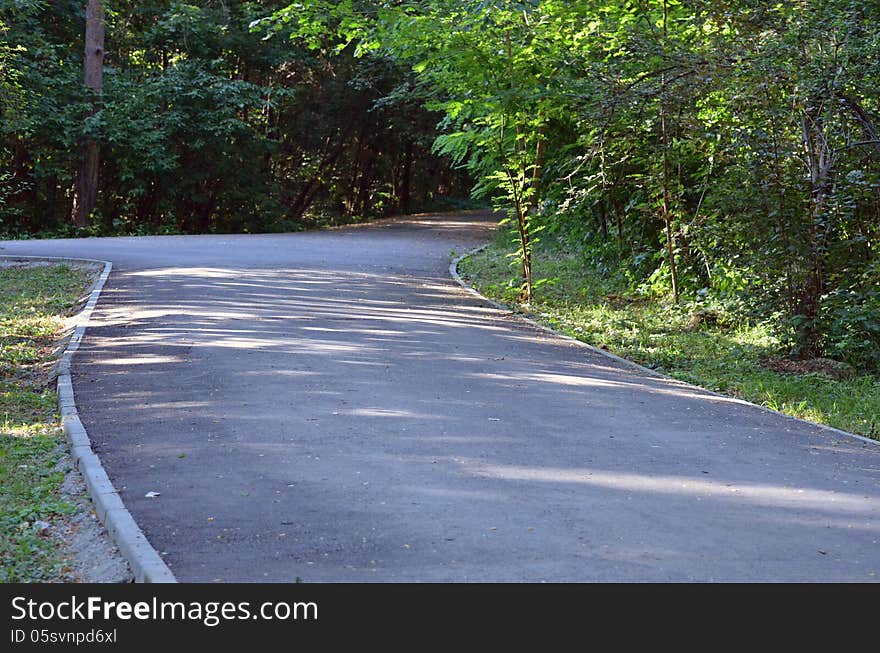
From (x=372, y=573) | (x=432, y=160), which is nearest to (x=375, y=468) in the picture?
(x=372, y=573)

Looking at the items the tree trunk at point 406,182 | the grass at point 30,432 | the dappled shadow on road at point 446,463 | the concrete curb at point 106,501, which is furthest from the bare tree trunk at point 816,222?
the tree trunk at point 406,182

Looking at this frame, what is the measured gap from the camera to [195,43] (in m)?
31.4

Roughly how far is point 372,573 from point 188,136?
27820 millimetres

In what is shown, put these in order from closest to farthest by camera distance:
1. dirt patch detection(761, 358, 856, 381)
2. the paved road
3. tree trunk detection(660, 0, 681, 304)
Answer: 1. the paved road
2. dirt patch detection(761, 358, 856, 381)
3. tree trunk detection(660, 0, 681, 304)

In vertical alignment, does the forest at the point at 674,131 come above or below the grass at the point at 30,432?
above

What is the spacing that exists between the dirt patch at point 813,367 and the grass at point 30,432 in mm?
7327

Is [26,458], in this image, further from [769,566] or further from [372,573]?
[769,566]

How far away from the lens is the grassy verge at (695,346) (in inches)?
379

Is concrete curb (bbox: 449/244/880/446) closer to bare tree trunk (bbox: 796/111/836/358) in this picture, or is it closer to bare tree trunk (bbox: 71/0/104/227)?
bare tree trunk (bbox: 796/111/836/358)

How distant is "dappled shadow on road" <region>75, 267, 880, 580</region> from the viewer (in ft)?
17.8

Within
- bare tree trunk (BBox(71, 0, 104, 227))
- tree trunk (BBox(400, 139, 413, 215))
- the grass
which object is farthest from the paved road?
tree trunk (BBox(400, 139, 413, 215))

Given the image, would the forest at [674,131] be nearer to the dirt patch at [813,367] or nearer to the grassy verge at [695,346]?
the dirt patch at [813,367]

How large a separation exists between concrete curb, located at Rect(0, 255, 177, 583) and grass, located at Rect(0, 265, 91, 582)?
129mm

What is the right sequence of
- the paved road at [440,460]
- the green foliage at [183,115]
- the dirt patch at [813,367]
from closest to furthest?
the paved road at [440,460] → the dirt patch at [813,367] → the green foliage at [183,115]
